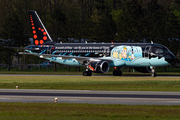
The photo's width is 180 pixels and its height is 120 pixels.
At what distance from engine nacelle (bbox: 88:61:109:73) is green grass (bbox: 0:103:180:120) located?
29409 millimetres

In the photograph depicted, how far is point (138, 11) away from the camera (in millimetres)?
73438

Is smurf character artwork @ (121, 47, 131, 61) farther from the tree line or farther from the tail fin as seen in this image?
the tree line

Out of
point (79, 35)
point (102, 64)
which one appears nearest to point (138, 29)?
point (79, 35)

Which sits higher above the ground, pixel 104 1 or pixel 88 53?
pixel 104 1

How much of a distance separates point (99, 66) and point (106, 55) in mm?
3455

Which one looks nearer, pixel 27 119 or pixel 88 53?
pixel 27 119

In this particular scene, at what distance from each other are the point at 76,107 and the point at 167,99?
650cm

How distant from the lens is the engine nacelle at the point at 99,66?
4984cm

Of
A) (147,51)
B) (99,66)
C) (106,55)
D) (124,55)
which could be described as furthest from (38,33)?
(147,51)

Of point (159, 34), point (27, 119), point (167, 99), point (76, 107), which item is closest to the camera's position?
point (27, 119)

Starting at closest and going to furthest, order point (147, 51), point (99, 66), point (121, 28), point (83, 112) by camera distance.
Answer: point (83, 112) → point (147, 51) → point (99, 66) → point (121, 28)

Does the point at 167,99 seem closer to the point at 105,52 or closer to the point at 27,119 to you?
the point at 27,119

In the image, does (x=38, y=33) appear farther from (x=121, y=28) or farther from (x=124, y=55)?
(x=121, y=28)

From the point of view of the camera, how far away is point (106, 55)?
52656 mm
